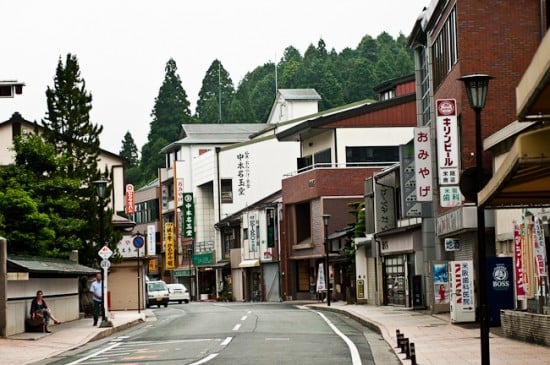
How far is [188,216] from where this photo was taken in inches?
3967

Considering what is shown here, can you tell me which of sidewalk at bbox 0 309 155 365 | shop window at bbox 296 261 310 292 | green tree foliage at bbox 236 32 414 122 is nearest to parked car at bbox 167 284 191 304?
shop window at bbox 296 261 310 292

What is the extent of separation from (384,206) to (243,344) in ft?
85.7

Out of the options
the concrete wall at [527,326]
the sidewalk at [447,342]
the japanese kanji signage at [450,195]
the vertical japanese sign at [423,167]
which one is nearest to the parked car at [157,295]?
the sidewalk at [447,342]

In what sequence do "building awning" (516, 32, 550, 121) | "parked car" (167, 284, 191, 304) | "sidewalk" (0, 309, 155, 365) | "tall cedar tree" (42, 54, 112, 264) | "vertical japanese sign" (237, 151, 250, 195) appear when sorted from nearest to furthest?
"building awning" (516, 32, 550, 121) < "sidewalk" (0, 309, 155, 365) < "tall cedar tree" (42, 54, 112, 264) < "parked car" (167, 284, 191, 304) < "vertical japanese sign" (237, 151, 250, 195)

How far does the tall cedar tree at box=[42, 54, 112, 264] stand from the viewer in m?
49.2

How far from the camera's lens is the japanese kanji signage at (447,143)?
34.6m

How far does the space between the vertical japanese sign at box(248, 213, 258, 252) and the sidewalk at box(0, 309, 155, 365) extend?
4058 cm

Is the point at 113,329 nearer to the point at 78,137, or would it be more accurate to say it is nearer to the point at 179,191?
the point at 78,137

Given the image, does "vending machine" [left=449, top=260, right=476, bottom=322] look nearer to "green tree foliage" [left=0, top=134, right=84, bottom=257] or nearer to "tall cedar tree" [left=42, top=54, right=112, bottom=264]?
"green tree foliage" [left=0, top=134, right=84, bottom=257]

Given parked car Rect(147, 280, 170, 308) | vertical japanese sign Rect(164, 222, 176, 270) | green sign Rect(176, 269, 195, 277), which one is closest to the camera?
parked car Rect(147, 280, 170, 308)

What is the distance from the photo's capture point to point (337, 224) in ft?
228

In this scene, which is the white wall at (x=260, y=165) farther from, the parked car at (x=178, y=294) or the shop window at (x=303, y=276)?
the parked car at (x=178, y=294)

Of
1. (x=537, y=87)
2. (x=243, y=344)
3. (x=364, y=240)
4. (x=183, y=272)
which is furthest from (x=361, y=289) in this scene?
(x=183, y=272)

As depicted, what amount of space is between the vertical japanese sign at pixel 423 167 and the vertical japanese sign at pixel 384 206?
10849 millimetres
